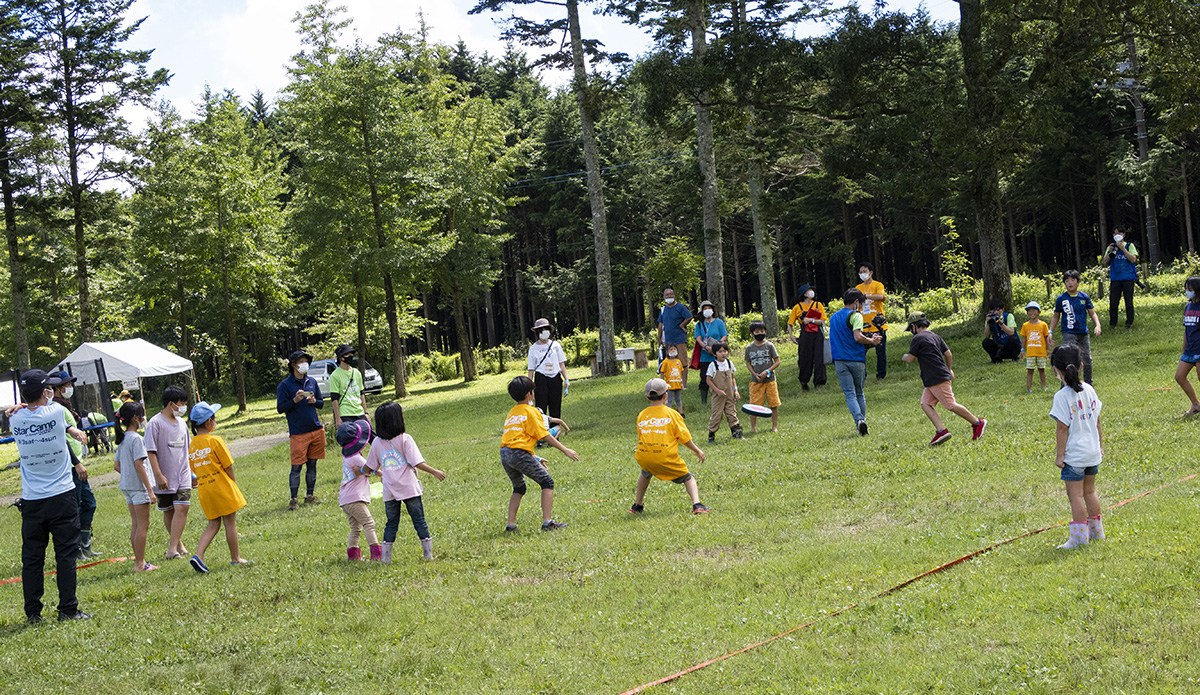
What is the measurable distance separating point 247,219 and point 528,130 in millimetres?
28000

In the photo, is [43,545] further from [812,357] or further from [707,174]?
[707,174]

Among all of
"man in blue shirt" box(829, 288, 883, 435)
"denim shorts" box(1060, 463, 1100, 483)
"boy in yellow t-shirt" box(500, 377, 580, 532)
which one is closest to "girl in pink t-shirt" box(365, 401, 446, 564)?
"boy in yellow t-shirt" box(500, 377, 580, 532)

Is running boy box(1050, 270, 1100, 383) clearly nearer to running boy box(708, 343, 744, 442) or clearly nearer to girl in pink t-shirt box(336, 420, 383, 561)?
running boy box(708, 343, 744, 442)

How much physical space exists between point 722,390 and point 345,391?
18.0ft

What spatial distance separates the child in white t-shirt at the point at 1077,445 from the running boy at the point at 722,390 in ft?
23.2

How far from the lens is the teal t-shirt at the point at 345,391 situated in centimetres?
1360

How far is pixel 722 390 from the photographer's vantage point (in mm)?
13805

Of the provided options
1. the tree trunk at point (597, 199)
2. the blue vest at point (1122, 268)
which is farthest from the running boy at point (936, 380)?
the tree trunk at point (597, 199)

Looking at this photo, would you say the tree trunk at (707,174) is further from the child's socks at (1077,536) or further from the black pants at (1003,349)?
the child's socks at (1077,536)

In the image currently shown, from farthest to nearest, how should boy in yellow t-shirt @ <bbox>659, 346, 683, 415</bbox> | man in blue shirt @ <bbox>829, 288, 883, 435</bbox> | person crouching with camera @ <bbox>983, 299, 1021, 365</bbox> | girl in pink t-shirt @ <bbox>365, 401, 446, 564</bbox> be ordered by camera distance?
1. person crouching with camera @ <bbox>983, 299, 1021, 365</bbox>
2. boy in yellow t-shirt @ <bbox>659, 346, 683, 415</bbox>
3. man in blue shirt @ <bbox>829, 288, 883, 435</bbox>
4. girl in pink t-shirt @ <bbox>365, 401, 446, 564</bbox>

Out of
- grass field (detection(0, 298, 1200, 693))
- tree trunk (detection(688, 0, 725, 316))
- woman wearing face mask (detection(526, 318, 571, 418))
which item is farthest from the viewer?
tree trunk (detection(688, 0, 725, 316))

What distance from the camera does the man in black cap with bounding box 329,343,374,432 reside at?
44.2 feet

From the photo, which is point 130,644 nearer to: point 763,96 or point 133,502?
point 133,502

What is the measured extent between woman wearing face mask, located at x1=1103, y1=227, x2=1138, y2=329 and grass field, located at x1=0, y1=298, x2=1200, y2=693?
27.2 ft
